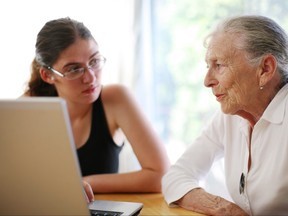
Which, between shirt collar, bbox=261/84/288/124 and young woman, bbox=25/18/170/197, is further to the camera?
young woman, bbox=25/18/170/197

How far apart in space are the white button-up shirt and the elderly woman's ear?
0.22ft

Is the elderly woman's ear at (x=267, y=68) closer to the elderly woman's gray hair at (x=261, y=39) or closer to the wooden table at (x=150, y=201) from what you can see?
the elderly woman's gray hair at (x=261, y=39)

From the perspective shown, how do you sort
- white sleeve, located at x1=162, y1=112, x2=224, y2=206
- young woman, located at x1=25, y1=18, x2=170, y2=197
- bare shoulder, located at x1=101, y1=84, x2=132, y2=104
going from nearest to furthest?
1. white sleeve, located at x1=162, y1=112, x2=224, y2=206
2. young woman, located at x1=25, y1=18, x2=170, y2=197
3. bare shoulder, located at x1=101, y1=84, x2=132, y2=104

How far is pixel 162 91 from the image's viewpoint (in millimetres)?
2758

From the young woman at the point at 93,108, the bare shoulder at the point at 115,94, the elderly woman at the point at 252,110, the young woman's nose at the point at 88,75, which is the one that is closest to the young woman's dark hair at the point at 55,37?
the young woman at the point at 93,108

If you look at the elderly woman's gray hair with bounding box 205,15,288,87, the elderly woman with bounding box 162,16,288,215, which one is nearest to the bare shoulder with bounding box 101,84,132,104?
the elderly woman with bounding box 162,16,288,215

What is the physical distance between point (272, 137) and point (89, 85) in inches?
30.0

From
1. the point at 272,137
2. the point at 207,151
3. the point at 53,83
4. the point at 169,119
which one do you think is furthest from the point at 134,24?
the point at 272,137

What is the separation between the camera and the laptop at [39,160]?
82cm

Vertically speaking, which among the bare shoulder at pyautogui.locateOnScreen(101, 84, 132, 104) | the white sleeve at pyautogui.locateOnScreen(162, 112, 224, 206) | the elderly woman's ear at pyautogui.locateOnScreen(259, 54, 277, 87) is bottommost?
the white sleeve at pyautogui.locateOnScreen(162, 112, 224, 206)

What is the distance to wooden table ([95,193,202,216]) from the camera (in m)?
1.39

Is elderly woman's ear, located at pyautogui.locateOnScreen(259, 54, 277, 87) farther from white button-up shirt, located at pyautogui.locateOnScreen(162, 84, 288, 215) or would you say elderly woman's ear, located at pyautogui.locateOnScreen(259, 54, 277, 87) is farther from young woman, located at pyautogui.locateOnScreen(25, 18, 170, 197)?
young woman, located at pyautogui.locateOnScreen(25, 18, 170, 197)

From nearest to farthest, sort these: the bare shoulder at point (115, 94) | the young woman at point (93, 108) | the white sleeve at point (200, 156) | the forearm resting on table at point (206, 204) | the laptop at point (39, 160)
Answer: the laptop at point (39, 160)
the forearm resting on table at point (206, 204)
the white sleeve at point (200, 156)
the young woman at point (93, 108)
the bare shoulder at point (115, 94)

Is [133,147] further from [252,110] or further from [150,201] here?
[252,110]
